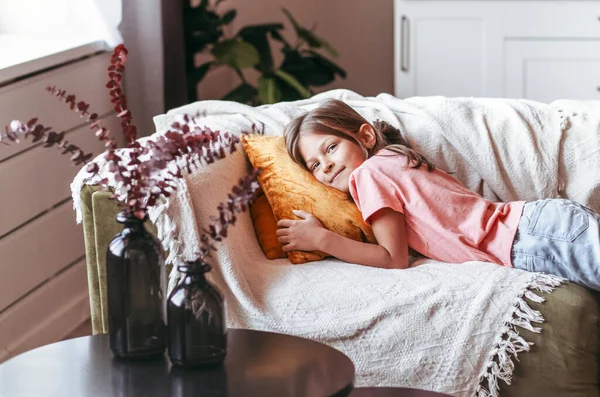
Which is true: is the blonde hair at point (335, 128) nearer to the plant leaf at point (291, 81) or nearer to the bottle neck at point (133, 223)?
the bottle neck at point (133, 223)

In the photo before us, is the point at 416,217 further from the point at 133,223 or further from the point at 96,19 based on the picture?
the point at 96,19

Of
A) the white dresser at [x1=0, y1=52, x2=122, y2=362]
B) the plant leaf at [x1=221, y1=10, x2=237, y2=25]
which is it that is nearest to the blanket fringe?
the white dresser at [x1=0, y1=52, x2=122, y2=362]

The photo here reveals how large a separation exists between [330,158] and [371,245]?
237 millimetres

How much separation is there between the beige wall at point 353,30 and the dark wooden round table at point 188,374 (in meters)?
3.00

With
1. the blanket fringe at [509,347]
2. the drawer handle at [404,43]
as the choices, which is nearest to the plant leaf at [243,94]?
the drawer handle at [404,43]

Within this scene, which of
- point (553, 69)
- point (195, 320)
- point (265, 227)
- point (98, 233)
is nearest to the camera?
point (195, 320)

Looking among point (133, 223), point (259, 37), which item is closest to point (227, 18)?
point (259, 37)

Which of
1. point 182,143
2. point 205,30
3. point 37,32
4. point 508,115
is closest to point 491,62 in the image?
point 205,30

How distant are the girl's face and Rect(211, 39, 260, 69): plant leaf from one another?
1.33 metres

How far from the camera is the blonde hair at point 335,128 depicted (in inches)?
86.8

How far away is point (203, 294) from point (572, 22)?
8.94ft

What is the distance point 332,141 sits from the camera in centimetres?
220

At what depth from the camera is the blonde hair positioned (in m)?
2.21

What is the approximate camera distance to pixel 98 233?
6.57 ft
